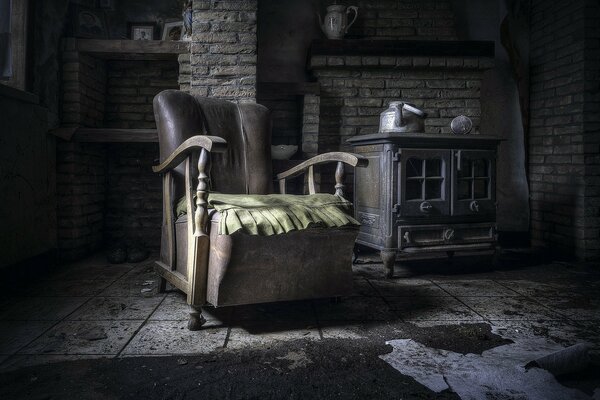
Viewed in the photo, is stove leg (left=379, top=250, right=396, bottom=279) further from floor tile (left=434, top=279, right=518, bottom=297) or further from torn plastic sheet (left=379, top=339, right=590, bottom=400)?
torn plastic sheet (left=379, top=339, right=590, bottom=400)

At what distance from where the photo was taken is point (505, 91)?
448 cm

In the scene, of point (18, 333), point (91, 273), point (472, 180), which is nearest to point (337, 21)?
point (472, 180)

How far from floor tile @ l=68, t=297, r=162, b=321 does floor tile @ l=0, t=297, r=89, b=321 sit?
67mm

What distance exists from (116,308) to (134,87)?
7.71ft

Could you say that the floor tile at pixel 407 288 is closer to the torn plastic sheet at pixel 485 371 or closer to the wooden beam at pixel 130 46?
the torn plastic sheet at pixel 485 371

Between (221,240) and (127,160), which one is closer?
(221,240)

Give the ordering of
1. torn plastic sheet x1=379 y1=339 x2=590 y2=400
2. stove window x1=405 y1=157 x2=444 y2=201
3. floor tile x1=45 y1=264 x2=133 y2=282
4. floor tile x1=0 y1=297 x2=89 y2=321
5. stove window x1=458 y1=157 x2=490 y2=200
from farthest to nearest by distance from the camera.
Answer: stove window x1=458 y1=157 x2=490 y2=200, stove window x1=405 y1=157 x2=444 y2=201, floor tile x1=45 y1=264 x2=133 y2=282, floor tile x1=0 y1=297 x2=89 y2=321, torn plastic sheet x1=379 y1=339 x2=590 y2=400

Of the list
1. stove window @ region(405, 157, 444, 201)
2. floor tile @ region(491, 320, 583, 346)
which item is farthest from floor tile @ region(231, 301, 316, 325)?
stove window @ region(405, 157, 444, 201)

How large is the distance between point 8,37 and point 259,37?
6.69 ft

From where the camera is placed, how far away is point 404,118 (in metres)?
3.29

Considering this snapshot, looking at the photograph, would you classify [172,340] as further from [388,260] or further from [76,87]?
[76,87]

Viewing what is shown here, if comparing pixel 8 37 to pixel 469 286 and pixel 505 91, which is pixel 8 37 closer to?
pixel 469 286

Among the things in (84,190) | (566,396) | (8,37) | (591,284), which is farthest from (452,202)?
(8,37)

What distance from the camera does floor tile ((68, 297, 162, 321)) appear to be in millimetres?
2223
